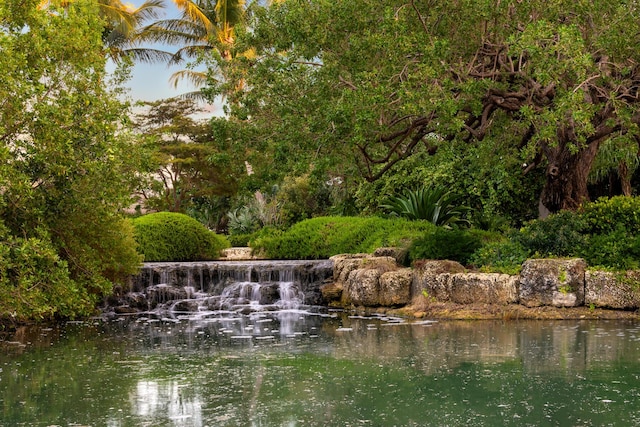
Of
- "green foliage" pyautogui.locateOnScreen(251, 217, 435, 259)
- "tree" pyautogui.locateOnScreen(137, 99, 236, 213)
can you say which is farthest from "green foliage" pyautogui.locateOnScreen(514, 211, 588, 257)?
"tree" pyautogui.locateOnScreen(137, 99, 236, 213)

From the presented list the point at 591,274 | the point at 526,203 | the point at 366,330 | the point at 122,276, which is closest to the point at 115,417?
the point at 366,330

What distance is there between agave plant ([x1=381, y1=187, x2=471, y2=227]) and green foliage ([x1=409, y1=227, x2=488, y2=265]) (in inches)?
184

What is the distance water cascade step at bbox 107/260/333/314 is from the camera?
51.4ft

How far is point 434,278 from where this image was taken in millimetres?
13609

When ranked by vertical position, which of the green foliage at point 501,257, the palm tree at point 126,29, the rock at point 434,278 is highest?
the palm tree at point 126,29

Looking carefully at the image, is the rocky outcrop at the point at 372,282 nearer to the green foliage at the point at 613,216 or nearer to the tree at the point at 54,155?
the green foliage at the point at 613,216

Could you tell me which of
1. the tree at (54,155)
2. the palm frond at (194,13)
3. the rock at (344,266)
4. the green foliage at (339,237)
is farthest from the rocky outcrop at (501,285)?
the palm frond at (194,13)

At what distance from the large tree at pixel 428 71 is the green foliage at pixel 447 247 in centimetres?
202

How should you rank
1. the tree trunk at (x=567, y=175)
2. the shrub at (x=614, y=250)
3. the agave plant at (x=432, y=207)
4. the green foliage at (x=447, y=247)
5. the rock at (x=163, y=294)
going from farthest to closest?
1. the agave plant at (x=432, y=207)
2. the rock at (x=163, y=294)
3. the tree trunk at (x=567, y=175)
4. the green foliage at (x=447, y=247)
5. the shrub at (x=614, y=250)

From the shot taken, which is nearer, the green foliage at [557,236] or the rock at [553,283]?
the rock at [553,283]

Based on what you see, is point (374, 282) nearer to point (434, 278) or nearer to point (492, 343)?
point (434, 278)

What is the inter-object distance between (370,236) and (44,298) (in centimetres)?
1007

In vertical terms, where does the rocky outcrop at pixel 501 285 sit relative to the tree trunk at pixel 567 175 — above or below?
below

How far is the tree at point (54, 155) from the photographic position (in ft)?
33.6
